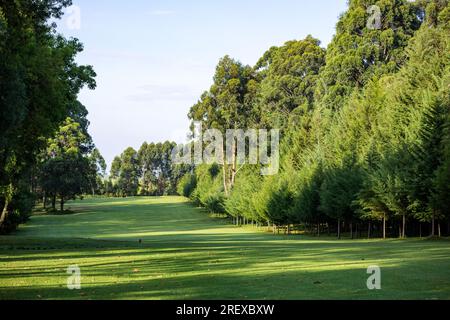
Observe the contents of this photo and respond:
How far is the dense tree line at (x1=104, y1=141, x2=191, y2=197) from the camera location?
544ft

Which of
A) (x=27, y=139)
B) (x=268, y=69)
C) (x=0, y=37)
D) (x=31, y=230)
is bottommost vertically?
(x=31, y=230)

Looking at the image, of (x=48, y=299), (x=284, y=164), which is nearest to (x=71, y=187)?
(x=284, y=164)

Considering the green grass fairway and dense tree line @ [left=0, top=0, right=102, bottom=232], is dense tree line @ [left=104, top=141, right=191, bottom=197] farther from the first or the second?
the green grass fairway

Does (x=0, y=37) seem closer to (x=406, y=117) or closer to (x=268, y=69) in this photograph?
(x=406, y=117)

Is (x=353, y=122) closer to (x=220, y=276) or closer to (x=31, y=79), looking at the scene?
(x=31, y=79)

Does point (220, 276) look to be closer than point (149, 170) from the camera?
Yes

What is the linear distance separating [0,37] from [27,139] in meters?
8.54

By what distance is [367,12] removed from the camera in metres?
66.1

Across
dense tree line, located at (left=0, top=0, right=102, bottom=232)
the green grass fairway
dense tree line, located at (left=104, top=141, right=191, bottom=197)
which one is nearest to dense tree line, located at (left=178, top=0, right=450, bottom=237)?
the green grass fairway

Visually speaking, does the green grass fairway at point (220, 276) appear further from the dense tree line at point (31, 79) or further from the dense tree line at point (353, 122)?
the dense tree line at point (353, 122)

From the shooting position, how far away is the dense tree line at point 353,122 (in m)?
38.5

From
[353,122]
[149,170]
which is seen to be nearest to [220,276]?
[353,122]

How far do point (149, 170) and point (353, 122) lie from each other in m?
121

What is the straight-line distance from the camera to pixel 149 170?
173250mm
